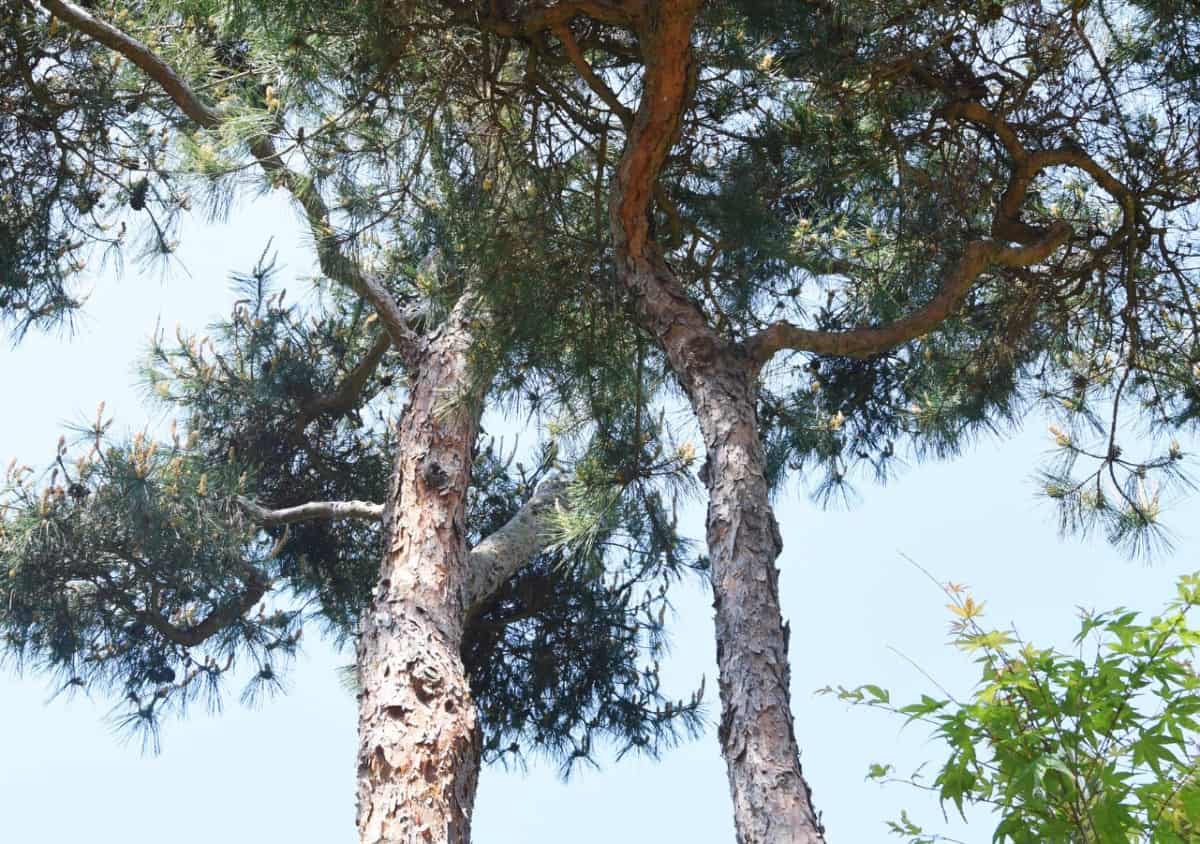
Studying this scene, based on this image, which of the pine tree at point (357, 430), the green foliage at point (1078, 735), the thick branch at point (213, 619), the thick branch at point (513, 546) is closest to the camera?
the green foliage at point (1078, 735)

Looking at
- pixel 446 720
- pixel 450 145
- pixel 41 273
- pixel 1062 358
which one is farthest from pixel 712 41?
pixel 41 273

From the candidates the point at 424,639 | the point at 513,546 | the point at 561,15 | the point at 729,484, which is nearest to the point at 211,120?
the point at 561,15

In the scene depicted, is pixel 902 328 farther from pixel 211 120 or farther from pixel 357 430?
pixel 357 430

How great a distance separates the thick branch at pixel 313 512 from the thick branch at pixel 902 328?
2.65m

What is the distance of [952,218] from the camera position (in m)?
3.73

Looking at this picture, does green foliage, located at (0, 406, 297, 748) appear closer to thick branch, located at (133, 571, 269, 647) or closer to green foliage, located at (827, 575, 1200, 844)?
thick branch, located at (133, 571, 269, 647)

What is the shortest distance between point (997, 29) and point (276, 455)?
3.83 metres

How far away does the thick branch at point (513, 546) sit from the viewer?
4.99m

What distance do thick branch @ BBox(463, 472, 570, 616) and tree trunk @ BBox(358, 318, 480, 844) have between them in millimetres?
258

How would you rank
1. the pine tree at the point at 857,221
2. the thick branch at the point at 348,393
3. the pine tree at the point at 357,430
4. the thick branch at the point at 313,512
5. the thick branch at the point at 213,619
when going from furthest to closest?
the thick branch at the point at 348,393
the thick branch at the point at 213,619
the thick branch at the point at 313,512
the pine tree at the point at 357,430
the pine tree at the point at 857,221

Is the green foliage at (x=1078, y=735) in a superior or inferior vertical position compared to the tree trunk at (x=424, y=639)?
inferior

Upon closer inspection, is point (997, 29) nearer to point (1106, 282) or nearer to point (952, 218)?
point (952, 218)

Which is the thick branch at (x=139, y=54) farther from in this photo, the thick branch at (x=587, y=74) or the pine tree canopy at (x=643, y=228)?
the thick branch at (x=587, y=74)

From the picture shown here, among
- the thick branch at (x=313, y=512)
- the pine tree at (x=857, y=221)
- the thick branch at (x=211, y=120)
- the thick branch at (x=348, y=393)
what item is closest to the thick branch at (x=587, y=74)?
the pine tree at (x=857, y=221)
